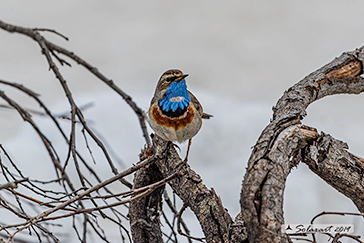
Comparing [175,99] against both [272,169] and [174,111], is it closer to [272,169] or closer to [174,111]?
[174,111]

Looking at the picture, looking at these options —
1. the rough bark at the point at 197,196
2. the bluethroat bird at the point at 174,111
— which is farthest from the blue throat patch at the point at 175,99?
the rough bark at the point at 197,196

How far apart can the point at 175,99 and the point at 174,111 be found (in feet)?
0.20

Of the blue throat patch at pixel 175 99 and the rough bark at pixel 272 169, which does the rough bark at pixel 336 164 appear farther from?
the blue throat patch at pixel 175 99

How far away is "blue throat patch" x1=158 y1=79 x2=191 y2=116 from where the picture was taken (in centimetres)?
157

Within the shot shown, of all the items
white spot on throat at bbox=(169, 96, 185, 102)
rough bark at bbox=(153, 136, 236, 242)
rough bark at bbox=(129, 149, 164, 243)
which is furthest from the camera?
white spot on throat at bbox=(169, 96, 185, 102)

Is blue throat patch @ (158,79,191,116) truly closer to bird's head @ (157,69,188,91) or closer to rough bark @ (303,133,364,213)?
bird's head @ (157,69,188,91)

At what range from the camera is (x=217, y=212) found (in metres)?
1.28

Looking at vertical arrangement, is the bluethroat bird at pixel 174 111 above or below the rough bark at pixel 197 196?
above

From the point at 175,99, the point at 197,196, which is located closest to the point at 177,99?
the point at 175,99

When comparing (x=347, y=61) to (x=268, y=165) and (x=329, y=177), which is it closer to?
(x=329, y=177)

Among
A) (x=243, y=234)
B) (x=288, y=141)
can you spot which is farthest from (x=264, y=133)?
(x=243, y=234)

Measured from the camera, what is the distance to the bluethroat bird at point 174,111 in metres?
1.53

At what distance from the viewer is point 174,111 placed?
5.12 ft

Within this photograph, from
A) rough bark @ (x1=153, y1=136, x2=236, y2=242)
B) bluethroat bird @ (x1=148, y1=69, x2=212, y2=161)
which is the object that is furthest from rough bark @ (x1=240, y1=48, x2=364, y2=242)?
bluethroat bird @ (x1=148, y1=69, x2=212, y2=161)
